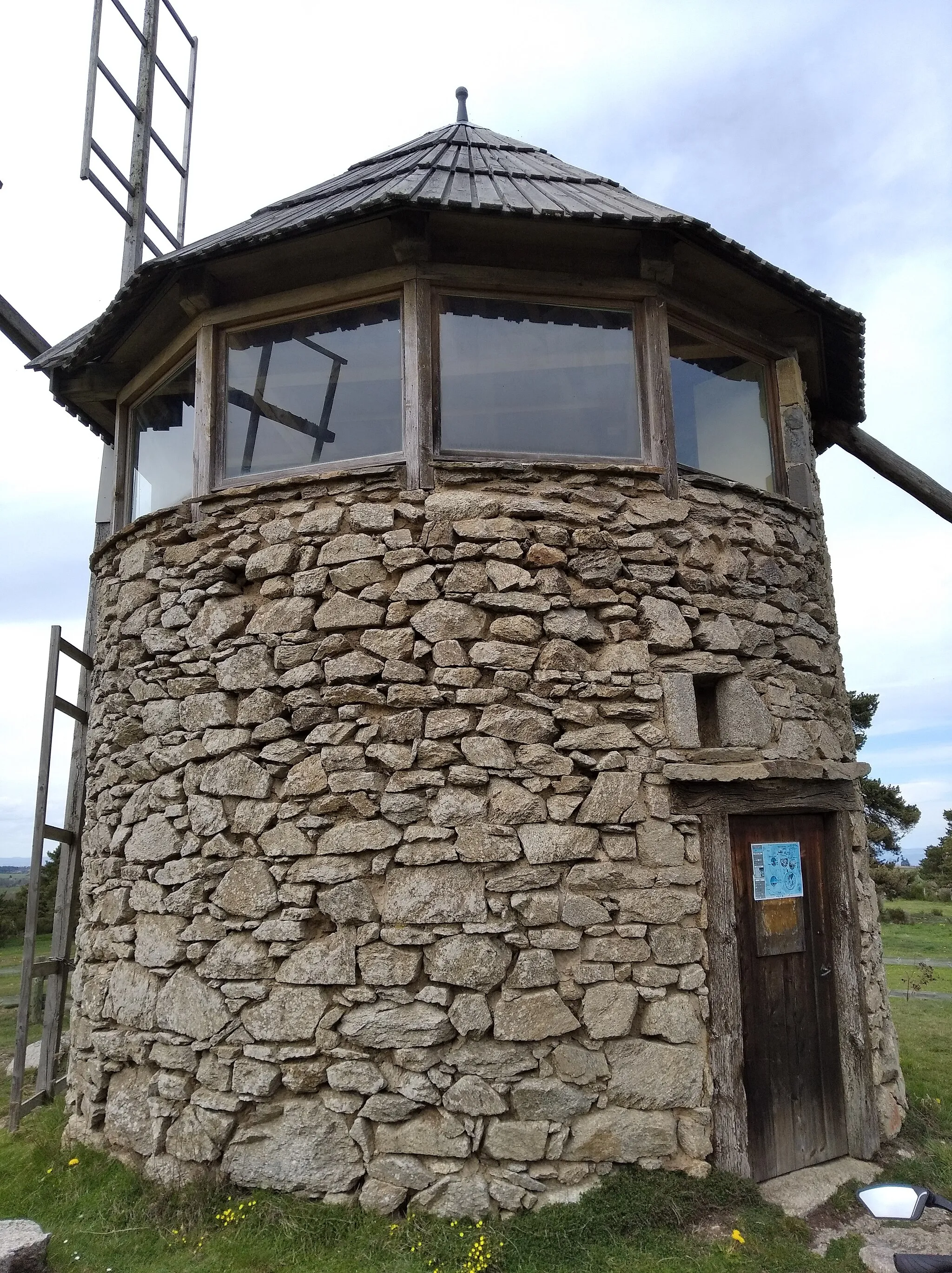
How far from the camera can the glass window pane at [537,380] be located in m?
5.29

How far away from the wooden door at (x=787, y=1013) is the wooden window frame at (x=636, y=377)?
2163mm

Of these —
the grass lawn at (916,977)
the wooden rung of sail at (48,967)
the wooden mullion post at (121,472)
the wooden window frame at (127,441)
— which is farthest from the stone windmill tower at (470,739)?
the grass lawn at (916,977)

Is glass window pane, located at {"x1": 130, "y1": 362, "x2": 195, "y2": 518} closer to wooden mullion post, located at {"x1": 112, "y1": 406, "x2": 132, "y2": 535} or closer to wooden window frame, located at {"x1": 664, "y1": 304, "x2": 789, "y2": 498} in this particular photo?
wooden mullion post, located at {"x1": 112, "y1": 406, "x2": 132, "y2": 535}

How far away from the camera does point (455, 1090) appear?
440 centimetres

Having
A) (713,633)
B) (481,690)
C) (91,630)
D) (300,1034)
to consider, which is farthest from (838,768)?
(91,630)

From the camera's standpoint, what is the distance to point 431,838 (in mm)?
4641

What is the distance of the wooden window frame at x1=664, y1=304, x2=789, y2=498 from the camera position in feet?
19.0

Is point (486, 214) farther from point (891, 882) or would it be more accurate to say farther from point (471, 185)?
point (891, 882)

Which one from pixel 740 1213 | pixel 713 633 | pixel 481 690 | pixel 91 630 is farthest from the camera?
pixel 91 630

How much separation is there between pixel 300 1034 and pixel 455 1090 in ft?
2.73

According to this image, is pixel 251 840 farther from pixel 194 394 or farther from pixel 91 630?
pixel 91 630

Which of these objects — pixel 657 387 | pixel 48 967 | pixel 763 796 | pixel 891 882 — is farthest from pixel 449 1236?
pixel 891 882

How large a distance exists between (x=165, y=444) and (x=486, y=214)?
2.74 m

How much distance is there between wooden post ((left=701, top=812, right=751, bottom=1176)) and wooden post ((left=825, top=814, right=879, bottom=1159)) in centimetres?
82
